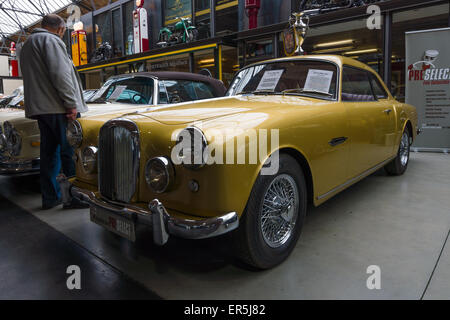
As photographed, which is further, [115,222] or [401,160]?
[401,160]

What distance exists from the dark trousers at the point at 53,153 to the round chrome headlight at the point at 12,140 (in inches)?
25.9

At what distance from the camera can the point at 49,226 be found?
119 inches

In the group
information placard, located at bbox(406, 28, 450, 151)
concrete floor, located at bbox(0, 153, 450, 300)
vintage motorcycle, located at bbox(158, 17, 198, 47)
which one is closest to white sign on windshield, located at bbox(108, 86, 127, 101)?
concrete floor, located at bbox(0, 153, 450, 300)

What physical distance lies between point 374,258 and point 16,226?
303 centimetres

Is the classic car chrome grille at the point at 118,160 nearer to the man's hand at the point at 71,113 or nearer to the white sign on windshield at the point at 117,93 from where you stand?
the man's hand at the point at 71,113

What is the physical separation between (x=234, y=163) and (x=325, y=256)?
3.45ft

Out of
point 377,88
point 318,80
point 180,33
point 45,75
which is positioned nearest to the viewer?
point 318,80

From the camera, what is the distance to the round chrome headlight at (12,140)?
151 inches

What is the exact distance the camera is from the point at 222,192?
1731mm

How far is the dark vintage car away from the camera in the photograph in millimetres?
3848

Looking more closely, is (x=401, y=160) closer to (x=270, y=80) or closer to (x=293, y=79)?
(x=293, y=79)

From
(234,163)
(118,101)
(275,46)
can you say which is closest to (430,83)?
(275,46)

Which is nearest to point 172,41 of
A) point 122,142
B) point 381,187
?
point 381,187
